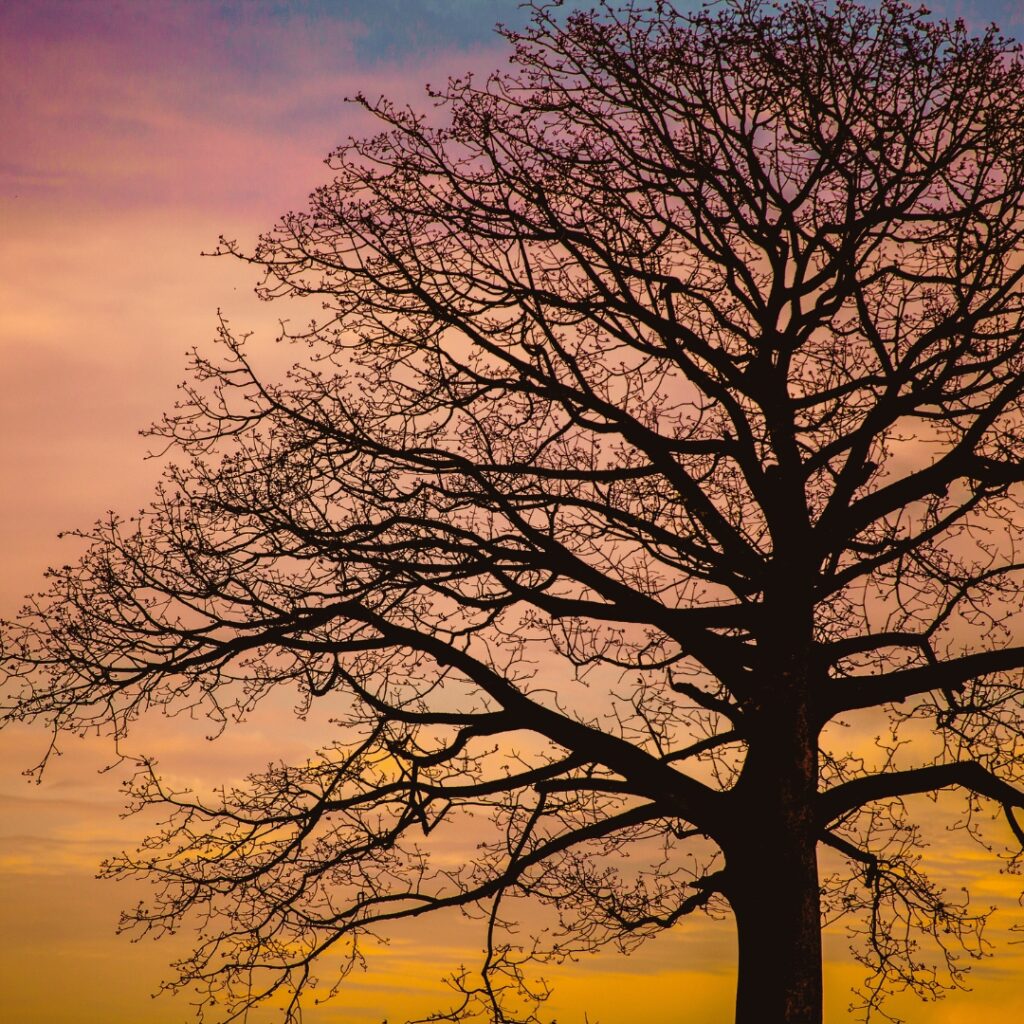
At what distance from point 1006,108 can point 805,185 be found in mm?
1929

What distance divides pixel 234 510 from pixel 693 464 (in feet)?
14.9

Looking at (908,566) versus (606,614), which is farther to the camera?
(908,566)

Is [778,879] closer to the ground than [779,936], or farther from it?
farther from it

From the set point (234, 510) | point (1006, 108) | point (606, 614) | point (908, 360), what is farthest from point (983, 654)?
point (234, 510)

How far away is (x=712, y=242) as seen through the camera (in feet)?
38.6

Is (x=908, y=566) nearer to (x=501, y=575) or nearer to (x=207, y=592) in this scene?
(x=501, y=575)

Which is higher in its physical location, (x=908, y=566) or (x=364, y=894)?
(x=908, y=566)

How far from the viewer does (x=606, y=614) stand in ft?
35.2

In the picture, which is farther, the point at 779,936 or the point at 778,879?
the point at 778,879

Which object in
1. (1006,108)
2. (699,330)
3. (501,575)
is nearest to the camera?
(501,575)

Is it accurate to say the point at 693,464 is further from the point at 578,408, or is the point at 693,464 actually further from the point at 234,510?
the point at 234,510

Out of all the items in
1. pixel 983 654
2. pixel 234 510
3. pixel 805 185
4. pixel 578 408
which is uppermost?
pixel 805 185

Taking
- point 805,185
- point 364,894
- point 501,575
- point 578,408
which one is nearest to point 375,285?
point 578,408

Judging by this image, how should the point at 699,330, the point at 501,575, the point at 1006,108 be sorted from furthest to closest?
the point at 699,330 < the point at 1006,108 < the point at 501,575
